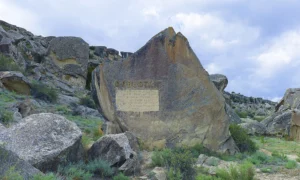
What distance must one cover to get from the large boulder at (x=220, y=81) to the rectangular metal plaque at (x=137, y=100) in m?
11.7

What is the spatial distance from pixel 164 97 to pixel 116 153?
3946 mm

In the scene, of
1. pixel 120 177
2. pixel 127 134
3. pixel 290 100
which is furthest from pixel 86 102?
pixel 120 177

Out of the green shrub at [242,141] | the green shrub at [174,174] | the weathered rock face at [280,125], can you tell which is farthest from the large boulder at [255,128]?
the green shrub at [174,174]

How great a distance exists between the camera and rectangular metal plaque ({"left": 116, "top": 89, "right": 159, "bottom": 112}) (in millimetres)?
10805

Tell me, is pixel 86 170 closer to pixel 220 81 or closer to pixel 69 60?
pixel 220 81

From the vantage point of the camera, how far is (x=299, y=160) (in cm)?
1060

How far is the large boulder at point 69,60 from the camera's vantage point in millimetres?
30516

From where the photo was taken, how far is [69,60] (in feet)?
103

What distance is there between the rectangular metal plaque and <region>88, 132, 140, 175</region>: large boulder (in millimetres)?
3427

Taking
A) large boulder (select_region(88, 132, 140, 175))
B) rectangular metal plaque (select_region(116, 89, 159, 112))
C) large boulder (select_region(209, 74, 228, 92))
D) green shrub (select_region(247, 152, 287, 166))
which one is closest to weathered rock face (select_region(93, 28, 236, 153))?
rectangular metal plaque (select_region(116, 89, 159, 112))

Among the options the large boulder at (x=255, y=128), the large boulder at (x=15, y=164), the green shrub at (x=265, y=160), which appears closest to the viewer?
the large boulder at (x=15, y=164)

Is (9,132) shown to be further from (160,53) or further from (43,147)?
(160,53)

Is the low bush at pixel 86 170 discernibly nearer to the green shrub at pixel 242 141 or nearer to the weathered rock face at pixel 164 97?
the weathered rock face at pixel 164 97

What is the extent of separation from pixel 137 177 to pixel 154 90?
13.6 ft
